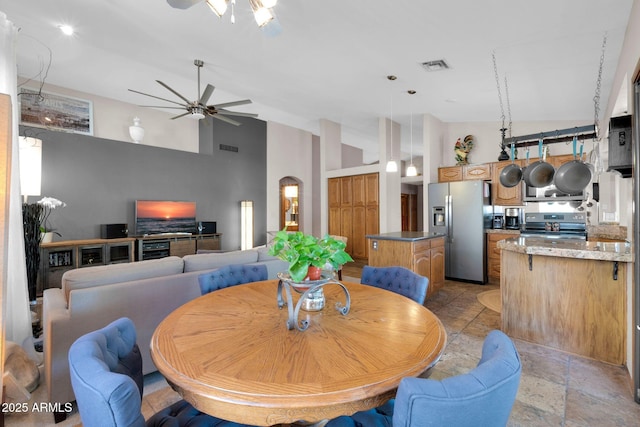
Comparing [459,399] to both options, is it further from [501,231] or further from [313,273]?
[501,231]

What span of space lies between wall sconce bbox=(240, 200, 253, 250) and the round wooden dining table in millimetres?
5658

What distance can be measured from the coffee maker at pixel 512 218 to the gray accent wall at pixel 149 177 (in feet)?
17.2

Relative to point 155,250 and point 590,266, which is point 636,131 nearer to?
point 590,266

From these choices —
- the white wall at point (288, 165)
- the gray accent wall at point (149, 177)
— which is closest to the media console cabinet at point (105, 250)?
the gray accent wall at point (149, 177)

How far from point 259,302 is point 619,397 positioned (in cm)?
238

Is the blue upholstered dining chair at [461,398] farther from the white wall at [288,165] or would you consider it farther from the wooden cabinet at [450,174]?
the white wall at [288,165]

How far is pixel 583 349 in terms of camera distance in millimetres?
2434

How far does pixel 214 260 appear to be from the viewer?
2623 mm

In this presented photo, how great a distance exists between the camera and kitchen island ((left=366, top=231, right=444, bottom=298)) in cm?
362

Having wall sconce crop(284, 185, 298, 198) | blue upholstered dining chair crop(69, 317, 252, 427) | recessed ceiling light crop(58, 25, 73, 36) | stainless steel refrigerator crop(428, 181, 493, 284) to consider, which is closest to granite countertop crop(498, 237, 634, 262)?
stainless steel refrigerator crop(428, 181, 493, 284)

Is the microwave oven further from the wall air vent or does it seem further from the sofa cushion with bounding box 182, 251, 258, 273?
the wall air vent

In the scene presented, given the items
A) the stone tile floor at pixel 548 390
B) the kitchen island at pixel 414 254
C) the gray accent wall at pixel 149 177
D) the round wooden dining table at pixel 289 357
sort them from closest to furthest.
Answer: the round wooden dining table at pixel 289 357
the stone tile floor at pixel 548 390
the kitchen island at pixel 414 254
the gray accent wall at pixel 149 177

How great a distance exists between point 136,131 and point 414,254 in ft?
18.3

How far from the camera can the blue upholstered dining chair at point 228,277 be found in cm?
198
